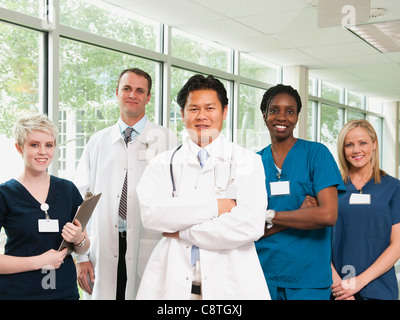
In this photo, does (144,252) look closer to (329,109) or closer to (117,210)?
(117,210)

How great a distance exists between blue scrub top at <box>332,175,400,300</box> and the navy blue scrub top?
1.11 metres

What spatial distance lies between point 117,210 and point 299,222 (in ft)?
2.94

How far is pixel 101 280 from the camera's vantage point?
85.6 inches

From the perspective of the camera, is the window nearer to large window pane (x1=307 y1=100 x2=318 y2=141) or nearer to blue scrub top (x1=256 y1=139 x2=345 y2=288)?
large window pane (x1=307 y1=100 x2=318 y2=141)

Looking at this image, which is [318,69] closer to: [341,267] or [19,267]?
[341,267]

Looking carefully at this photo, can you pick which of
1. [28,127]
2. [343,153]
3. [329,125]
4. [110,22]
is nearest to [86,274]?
[28,127]

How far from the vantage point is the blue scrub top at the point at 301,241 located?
69.6 inches

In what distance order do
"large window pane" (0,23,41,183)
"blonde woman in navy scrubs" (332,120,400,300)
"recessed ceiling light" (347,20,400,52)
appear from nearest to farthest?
1. "blonde woman in navy scrubs" (332,120,400,300)
2. "large window pane" (0,23,41,183)
3. "recessed ceiling light" (347,20,400,52)

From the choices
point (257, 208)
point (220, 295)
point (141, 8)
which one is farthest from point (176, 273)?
point (141, 8)

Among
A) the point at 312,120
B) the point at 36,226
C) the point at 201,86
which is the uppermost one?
the point at 312,120

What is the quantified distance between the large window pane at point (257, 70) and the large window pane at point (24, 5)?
10.5ft

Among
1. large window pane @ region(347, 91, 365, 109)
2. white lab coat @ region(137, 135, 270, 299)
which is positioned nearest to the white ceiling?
large window pane @ region(347, 91, 365, 109)

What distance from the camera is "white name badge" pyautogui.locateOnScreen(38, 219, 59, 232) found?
5.25ft

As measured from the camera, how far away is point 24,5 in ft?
10.8
